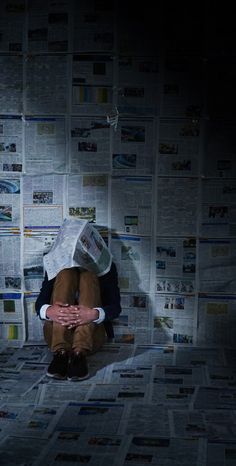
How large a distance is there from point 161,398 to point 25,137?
1.24 metres

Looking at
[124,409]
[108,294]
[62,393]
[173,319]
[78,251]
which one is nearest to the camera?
[124,409]

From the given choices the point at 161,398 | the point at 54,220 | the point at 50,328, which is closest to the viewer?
the point at 161,398

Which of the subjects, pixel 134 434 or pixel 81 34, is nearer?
pixel 134 434

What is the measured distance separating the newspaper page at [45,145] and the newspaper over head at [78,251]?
0.85 feet

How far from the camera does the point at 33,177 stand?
99.0 inches

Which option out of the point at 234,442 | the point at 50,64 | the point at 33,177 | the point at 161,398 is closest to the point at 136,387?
the point at 161,398

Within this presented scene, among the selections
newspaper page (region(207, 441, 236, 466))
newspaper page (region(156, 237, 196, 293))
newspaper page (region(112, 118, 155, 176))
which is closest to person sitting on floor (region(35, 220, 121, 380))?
newspaper page (region(156, 237, 196, 293))

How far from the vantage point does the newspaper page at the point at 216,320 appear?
8.27ft

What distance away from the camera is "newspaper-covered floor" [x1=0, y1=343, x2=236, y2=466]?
1.58 metres

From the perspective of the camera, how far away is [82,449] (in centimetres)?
160

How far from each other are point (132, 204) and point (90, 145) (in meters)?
0.31

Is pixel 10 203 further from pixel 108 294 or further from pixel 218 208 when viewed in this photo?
pixel 218 208

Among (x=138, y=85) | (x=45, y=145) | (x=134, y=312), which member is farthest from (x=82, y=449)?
(x=138, y=85)

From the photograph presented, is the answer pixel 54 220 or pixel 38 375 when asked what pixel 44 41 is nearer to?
pixel 54 220
